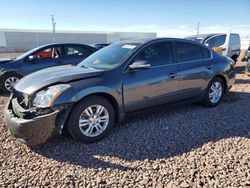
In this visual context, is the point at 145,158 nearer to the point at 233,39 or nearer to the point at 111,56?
the point at 111,56

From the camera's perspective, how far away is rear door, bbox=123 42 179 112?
3.58m

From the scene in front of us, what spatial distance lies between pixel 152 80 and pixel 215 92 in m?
→ 1.94

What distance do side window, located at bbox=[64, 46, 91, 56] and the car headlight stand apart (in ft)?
14.2

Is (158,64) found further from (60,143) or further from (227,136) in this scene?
(60,143)

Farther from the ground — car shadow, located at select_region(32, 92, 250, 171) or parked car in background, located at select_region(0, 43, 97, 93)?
parked car in background, located at select_region(0, 43, 97, 93)

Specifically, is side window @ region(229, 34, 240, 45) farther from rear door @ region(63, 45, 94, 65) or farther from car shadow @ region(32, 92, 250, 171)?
rear door @ region(63, 45, 94, 65)

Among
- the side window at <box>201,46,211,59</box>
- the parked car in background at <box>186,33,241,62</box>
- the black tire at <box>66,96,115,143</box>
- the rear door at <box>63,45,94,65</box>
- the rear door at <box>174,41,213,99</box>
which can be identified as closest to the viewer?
the black tire at <box>66,96,115,143</box>

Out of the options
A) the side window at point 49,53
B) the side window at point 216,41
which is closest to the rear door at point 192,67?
the side window at point 49,53

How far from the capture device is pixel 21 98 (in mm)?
3219

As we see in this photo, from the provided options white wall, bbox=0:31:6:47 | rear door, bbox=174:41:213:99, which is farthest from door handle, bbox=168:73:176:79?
white wall, bbox=0:31:6:47

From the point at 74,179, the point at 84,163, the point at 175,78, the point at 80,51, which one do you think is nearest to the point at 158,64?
the point at 175,78

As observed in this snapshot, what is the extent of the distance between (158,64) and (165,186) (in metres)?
2.18

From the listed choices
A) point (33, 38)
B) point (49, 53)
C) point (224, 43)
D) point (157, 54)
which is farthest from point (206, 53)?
point (33, 38)

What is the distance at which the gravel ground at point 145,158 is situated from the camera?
8.12 ft
